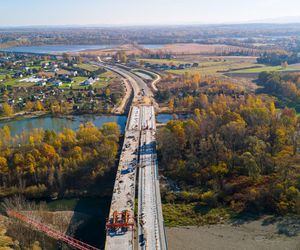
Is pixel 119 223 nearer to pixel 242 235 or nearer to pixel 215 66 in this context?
pixel 242 235

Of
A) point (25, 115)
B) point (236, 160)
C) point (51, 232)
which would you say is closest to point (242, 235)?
point (236, 160)

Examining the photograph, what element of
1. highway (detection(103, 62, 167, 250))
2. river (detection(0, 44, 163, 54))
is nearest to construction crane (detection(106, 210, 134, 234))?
highway (detection(103, 62, 167, 250))

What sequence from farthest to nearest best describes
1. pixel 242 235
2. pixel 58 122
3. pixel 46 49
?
pixel 46 49 < pixel 58 122 < pixel 242 235

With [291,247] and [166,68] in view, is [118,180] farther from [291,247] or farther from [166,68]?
[166,68]

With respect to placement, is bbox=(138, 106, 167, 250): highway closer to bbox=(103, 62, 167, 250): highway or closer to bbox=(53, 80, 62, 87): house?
bbox=(103, 62, 167, 250): highway

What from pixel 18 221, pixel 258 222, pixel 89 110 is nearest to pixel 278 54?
pixel 89 110

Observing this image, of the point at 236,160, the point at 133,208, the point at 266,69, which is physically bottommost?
the point at 133,208

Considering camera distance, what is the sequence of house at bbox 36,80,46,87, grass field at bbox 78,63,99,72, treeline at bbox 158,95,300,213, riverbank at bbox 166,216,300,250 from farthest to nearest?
1. grass field at bbox 78,63,99,72
2. house at bbox 36,80,46,87
3. treeline at bbox 158,95,300,213
4. riverbank at bbox 166,216,300,250
